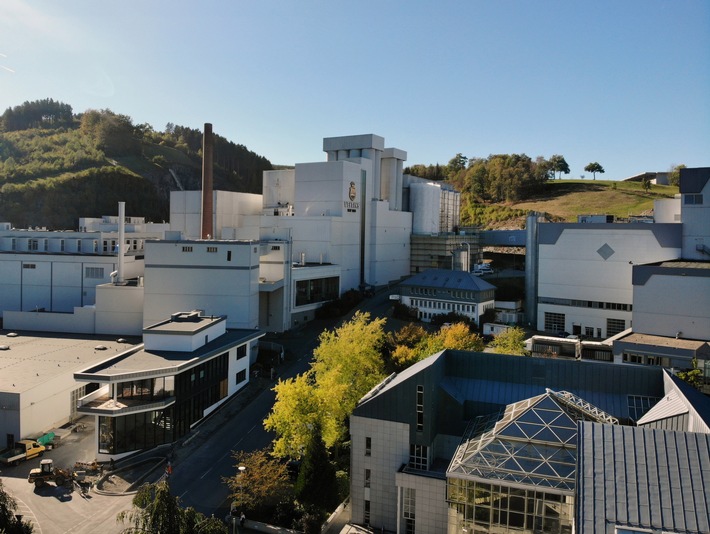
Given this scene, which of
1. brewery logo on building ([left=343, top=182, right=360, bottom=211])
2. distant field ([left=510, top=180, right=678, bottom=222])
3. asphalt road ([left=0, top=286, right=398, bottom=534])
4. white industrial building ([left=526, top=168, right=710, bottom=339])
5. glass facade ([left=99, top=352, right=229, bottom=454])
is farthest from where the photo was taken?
distant field ([left=510, top=180, right=678, bottom=222])

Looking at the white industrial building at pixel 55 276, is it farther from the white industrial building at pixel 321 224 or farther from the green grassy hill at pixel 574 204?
the green grassy hill at pixel 574 204

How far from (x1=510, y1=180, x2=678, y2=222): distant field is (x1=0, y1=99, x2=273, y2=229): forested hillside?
239ft

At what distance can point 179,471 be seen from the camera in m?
25.3

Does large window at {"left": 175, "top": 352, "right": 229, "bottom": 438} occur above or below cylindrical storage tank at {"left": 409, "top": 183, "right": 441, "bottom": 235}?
below

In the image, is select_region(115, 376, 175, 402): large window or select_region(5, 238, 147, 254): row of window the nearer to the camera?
select_region(115, 376, 175, 402): large window

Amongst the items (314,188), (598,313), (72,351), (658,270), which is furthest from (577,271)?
(72,351)

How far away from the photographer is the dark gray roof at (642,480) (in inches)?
448

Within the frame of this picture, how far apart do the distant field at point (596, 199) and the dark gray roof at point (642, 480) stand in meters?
83.5

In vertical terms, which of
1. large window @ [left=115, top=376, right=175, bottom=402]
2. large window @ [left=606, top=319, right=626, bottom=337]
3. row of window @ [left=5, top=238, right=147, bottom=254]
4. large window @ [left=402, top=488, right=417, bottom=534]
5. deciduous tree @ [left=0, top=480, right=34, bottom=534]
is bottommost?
large window @ [left=402, top=488, right=417, bottom=534]

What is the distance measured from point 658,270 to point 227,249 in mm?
30787

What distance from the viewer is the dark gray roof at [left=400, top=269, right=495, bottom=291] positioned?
49.3m

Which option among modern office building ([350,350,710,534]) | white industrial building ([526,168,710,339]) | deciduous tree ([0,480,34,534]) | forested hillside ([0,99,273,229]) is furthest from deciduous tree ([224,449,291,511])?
forested hillside ([0,99,273,229])

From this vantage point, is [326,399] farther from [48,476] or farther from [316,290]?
[316,290]

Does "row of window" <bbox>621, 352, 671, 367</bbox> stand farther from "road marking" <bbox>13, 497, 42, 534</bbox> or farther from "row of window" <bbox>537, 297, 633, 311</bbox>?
"road marking" <bbox>13, 497, 42, 534</bbox>
